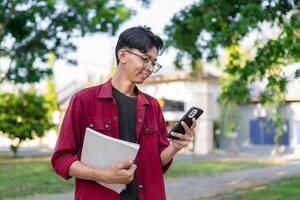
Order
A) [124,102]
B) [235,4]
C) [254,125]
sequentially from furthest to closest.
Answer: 1. [254,125]
2. [235,4]
3. [124,102]

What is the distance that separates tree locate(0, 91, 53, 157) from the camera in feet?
74.7

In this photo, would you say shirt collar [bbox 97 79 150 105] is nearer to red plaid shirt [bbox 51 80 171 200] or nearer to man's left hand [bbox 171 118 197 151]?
red plaid shirt [bbox 51 80 171 200]

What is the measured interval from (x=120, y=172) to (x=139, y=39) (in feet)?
2.01

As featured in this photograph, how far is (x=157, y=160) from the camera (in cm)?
220

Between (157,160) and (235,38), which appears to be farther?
(235,38)

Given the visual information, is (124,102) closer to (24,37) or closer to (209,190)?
(209,190)

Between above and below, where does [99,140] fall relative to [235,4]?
below

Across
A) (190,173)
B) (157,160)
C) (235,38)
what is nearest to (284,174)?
(190,173)

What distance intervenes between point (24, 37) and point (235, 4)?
7.90 m

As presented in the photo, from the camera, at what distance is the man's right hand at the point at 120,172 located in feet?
6.06

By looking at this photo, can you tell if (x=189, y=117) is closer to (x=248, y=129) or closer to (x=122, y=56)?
(x=122, y=56)

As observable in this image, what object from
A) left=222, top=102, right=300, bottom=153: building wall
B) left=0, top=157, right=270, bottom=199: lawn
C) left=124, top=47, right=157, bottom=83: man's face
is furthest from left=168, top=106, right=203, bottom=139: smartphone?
left=222, top=102, right=300, bottom=153: building wall

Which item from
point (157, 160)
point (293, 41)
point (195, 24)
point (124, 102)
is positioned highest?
point (195, 24)

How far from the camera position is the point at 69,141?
6.67 feet
